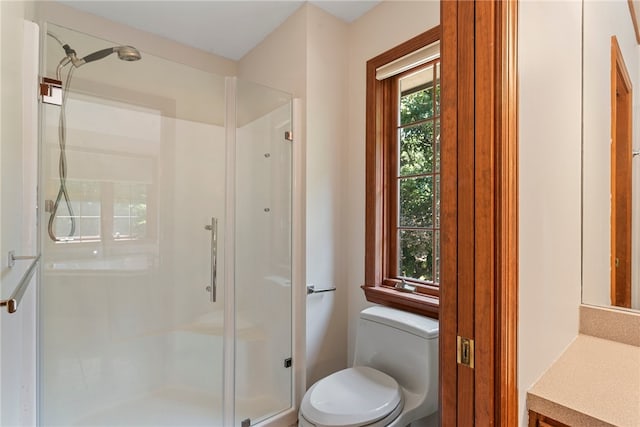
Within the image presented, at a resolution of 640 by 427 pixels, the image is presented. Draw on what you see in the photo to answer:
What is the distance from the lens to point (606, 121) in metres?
1.15

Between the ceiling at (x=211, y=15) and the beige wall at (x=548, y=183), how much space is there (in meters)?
1.33

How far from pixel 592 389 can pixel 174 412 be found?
6.87 ft

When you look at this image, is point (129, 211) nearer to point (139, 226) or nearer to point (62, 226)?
point (139, 226)

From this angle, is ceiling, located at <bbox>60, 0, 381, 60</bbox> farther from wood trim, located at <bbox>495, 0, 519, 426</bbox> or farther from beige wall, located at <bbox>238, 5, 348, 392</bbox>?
wood trim, located at <bbox>495, 0, 519, 426</bbox>

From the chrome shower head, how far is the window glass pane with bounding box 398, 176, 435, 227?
5.85 feet

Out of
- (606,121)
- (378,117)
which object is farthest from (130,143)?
(606,121)

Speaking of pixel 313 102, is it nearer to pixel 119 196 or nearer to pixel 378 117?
pixel 378 117

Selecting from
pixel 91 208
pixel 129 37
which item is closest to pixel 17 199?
pixel 91 208

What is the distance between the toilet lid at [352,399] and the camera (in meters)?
1.25

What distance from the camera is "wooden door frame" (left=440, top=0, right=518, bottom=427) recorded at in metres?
0.62

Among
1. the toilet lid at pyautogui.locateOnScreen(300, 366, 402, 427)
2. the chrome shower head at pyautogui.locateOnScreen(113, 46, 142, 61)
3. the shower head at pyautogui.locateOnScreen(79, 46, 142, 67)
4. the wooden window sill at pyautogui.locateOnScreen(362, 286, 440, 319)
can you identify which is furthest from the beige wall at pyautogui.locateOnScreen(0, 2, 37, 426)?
the wooden window sill at pyautogui.locateOnScreen(362, 286, 440, 319)

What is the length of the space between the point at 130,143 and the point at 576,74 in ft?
7.83

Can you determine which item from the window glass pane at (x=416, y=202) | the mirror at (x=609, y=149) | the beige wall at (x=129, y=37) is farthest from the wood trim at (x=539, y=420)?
the beige wall at (x=129, y=37)

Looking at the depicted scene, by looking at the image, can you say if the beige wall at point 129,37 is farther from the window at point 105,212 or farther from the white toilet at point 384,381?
the white toilet at point 384,381
